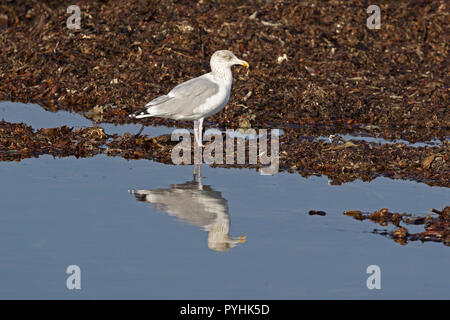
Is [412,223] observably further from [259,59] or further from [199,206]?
[259,59]

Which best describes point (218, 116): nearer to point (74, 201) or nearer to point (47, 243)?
point (74, 201)

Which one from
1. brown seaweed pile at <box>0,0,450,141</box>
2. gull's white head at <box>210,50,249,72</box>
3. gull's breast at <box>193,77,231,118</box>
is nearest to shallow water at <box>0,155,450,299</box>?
gull's breast at <box>193,77,231,118</box>

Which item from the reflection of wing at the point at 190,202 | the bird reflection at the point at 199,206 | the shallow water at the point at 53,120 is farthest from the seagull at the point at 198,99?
the reflection of wing at the point at 190,202

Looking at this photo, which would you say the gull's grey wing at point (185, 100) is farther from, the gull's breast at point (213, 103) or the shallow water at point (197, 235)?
the shallow water at point (197, 235)

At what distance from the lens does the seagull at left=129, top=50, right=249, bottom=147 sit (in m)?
13.1

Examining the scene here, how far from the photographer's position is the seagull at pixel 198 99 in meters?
13.1

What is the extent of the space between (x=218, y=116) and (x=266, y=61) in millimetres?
3601

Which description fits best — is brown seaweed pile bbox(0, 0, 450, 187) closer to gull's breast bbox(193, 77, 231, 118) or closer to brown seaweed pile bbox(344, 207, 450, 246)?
gull's breast bbox(193, 77, 231, 118)

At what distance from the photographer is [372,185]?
11.7 m

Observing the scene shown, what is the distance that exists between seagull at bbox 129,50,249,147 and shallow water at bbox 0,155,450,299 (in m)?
1.25

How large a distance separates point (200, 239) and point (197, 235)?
15cm

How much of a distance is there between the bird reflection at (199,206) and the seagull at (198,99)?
72.2 inches

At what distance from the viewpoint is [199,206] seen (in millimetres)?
10352

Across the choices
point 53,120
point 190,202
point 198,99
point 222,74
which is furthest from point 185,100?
point 53,120
